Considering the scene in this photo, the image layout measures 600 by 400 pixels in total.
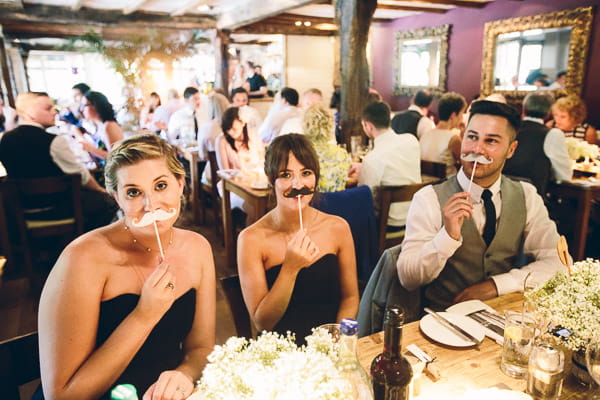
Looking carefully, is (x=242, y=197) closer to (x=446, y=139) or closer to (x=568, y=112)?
(x=446, y=139)

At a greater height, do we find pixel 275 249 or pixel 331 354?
pixel 331 354

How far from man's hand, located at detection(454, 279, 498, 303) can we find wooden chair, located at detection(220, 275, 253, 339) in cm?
88

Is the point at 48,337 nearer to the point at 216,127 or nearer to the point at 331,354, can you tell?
the point at 331,354

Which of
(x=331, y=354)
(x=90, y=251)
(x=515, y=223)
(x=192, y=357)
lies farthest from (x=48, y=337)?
(x=515, y=223)

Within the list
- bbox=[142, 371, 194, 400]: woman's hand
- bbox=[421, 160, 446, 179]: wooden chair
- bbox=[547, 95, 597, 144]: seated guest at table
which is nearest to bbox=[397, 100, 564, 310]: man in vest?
bbox=[142, 371, 194, 400]: woman's hand

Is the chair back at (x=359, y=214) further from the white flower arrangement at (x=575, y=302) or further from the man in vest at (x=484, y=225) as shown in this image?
the white flower arrangement at (x=575, y=302)

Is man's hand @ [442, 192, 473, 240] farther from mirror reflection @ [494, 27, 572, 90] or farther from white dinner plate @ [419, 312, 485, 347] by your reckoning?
mirror reflection @ [494, 27, 572, 90]

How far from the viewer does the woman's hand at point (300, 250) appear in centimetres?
148

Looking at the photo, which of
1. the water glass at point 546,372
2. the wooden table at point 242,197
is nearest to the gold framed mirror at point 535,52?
the wooden table at point 242,197

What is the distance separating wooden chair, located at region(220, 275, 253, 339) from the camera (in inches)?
61.6

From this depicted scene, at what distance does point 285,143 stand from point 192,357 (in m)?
0.93

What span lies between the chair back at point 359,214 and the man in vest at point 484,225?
0.74m

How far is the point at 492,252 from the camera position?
6.07 feet

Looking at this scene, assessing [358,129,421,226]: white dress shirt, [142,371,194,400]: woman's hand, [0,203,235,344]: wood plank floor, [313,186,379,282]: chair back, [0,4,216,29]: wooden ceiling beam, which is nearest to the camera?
[142,371,194,400]: woman's hand
